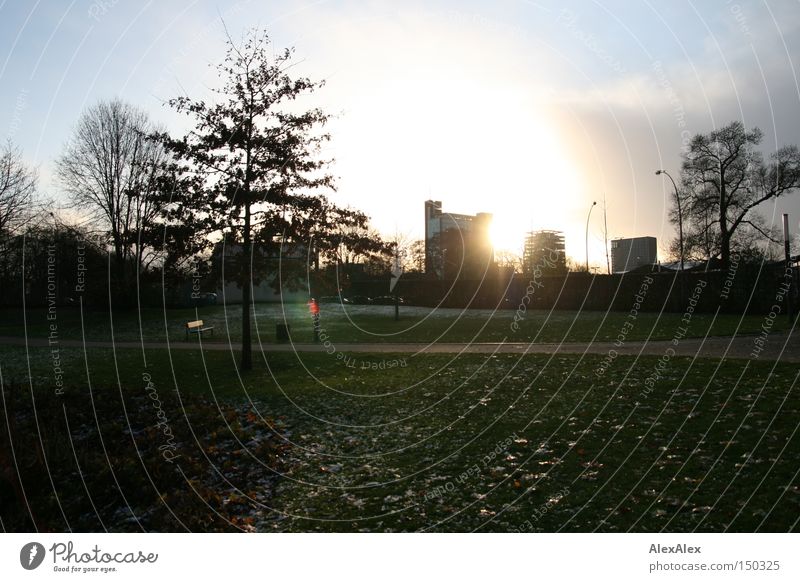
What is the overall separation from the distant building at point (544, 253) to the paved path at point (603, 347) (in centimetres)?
3630

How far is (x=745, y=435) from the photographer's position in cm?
867

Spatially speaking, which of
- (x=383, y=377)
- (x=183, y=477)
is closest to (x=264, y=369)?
(x=383, y=377)

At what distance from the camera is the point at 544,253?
213 ft

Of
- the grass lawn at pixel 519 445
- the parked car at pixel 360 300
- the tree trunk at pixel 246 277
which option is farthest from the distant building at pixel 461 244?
the grass lawn at pixel 519 445

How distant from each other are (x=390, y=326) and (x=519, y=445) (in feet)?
84.7

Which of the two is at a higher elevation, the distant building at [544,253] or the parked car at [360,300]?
the distant building at [544,253]

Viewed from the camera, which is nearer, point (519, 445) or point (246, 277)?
point (519, 445)

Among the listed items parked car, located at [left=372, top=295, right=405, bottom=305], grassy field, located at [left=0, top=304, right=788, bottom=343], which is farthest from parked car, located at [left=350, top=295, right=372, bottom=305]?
grassy field, located at [left=0, top=304, right=788, bottom=343]

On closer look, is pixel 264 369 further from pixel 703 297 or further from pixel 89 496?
pixel 703 297

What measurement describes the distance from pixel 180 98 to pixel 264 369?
29.9 ft

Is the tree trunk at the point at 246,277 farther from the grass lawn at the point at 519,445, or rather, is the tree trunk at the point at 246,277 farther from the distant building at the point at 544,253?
the distant building at the point at 544,253

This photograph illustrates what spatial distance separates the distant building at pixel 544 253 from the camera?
60.6 m

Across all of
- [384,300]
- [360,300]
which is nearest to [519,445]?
[384,300]

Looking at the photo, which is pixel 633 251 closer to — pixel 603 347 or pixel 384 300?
pixel 384 300
